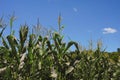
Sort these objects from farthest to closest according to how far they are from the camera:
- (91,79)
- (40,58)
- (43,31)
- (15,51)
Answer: (91,79) → (43,31) → (40,58) → (15,51)

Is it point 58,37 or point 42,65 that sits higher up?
point 58,37

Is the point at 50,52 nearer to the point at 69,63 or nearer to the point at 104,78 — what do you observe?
the point at 69,63

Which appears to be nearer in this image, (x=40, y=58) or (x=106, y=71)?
(x=40, y=58)

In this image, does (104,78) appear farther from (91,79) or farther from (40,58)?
(40,58)

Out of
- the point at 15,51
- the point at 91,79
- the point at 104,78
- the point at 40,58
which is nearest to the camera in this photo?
Answer: the point at 15,51

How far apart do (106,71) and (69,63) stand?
79.6 inches

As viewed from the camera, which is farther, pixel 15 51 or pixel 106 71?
pixel 106 71

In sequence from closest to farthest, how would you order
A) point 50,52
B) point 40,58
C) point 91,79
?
point 40,58, point 50,52, point 91,79

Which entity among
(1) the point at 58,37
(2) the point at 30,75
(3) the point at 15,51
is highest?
(1) the point at 58,37

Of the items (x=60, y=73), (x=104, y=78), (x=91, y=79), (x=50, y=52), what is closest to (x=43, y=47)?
(x=50, y=52)

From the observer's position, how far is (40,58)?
414cm

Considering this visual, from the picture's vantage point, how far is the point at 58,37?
15.3ft

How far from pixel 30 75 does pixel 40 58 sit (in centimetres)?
38

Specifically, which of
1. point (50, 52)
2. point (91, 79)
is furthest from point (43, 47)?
point (91, 79)
